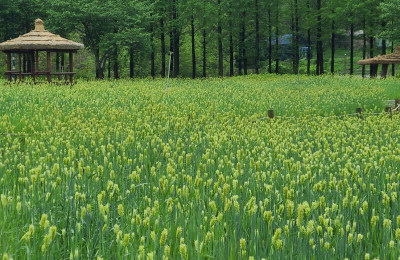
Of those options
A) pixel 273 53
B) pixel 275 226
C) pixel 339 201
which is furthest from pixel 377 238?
pixel 273 53

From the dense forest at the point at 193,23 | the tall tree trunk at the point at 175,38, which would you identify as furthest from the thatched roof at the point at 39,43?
the tall tree trunk at the point at 175,38

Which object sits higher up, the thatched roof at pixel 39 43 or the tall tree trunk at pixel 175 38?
the tall tree trunk at pixel 175 38

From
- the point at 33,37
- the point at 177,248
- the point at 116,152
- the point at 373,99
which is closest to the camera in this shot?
the point at 177,248

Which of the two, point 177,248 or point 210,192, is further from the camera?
point 210,192

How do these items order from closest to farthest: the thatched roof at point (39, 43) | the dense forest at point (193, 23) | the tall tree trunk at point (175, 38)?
1. the thatched roof at point (39, 43)
2. the dense forest at point (193, 23)
3. the tall tree trunk at point (175, 38)

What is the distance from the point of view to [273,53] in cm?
4603

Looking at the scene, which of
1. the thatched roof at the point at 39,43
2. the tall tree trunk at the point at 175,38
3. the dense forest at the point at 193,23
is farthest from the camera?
the tall tree trunk at the point at 175,38

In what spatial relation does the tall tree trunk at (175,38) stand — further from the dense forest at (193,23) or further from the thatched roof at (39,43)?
the thatched roof at (39,43)

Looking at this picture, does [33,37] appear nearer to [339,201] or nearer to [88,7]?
[88,7]

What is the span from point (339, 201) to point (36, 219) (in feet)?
8.26

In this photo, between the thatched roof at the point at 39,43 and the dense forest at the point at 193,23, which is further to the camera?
the dense forest at the point at 193,23

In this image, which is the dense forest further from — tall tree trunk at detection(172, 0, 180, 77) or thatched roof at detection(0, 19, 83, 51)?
thatched roof at detection(0, 19, 83, 51)

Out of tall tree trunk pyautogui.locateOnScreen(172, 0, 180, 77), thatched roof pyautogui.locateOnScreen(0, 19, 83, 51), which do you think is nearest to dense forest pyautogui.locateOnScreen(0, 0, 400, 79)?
tall tree trunk pyautogui.locateOnScreen(172, 0, 180, 77)

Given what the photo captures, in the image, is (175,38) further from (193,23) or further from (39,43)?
(39,43)
